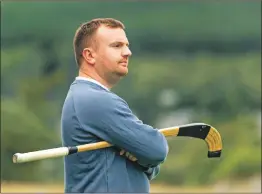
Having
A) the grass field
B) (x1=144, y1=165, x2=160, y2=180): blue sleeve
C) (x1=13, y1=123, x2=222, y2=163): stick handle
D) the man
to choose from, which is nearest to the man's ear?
the man

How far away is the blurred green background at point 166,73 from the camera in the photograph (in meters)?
12.4

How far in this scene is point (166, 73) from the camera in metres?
14.0

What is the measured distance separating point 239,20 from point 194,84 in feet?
4.51

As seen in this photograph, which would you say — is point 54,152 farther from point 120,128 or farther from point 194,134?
point 194,134

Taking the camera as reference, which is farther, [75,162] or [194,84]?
[194,84]

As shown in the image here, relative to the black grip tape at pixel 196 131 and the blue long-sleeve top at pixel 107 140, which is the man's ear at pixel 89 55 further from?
the black grip tape at pixel 196 131

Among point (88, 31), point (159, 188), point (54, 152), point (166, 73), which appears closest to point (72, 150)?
point (54, 152)

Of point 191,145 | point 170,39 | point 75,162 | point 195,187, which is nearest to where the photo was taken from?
point 75,162

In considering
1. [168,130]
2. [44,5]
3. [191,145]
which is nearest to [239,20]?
[191,145]

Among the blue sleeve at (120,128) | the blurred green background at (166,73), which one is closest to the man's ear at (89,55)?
the blue sleeve at (120,128)

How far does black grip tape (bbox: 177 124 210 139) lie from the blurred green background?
29.4ft

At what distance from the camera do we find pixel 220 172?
12211mm

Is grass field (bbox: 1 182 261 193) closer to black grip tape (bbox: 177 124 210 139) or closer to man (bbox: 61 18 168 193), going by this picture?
black grip tape (bbox: 177 124 210 139)

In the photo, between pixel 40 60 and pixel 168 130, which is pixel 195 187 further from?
pixel 168 130
